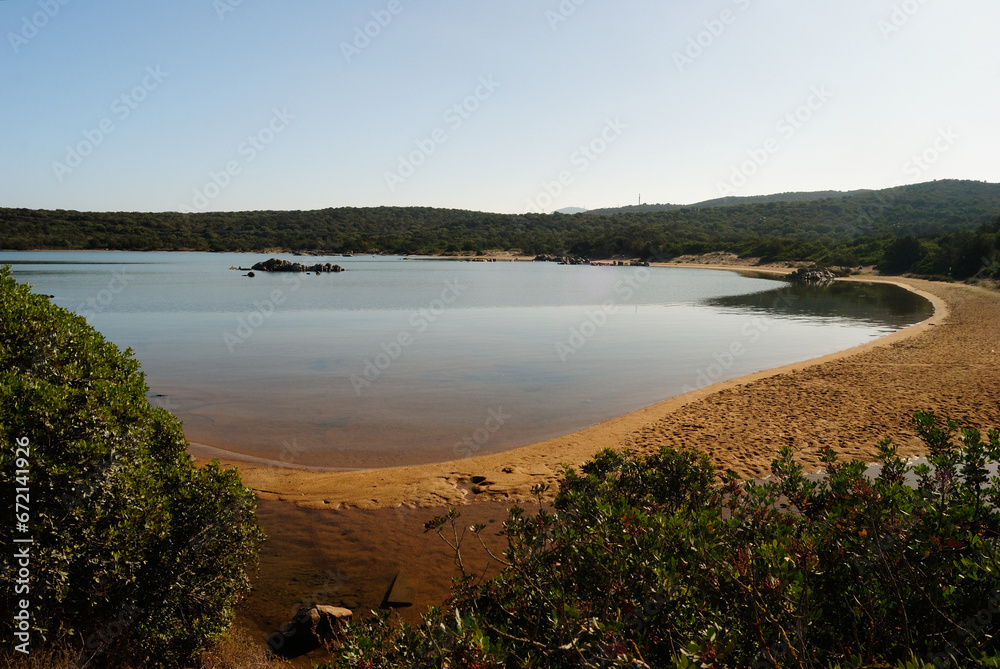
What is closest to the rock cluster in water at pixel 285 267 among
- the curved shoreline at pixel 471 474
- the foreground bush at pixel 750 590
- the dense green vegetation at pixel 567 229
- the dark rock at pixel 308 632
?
the dense green vegetation at pixel 567 229

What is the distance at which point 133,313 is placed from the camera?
30.4 metres

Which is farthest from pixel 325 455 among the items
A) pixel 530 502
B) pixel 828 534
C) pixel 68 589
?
pixel 828 534

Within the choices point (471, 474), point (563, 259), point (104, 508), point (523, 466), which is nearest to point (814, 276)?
point (563, 259)

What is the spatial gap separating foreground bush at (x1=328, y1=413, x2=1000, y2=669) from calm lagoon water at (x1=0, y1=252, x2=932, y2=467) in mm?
7276

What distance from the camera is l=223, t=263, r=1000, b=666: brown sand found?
6.21 m

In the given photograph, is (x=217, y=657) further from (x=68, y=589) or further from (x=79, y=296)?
(x=79, y=296)

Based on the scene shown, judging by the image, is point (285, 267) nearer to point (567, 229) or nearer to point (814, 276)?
point (814, 276)

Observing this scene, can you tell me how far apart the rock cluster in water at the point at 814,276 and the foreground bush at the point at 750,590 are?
2700 inches

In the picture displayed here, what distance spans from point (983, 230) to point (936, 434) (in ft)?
242

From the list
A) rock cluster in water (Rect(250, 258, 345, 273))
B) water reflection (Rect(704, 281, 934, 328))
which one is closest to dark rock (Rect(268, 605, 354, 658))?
water reflection (Rect(704, 281, 934, 328))

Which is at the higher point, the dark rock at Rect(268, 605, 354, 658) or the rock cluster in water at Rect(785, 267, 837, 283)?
the rock cluster in water at Rect(785, 267, 837, 283)

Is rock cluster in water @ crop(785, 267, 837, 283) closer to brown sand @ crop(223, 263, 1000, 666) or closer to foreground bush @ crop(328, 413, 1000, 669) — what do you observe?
brown sand @ crop(223, 263, 1000, 666)

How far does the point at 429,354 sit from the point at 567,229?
468ft

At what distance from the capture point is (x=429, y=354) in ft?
65.4
